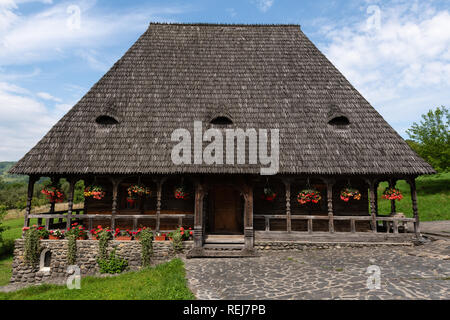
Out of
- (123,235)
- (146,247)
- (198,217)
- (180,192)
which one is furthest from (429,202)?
(123,235)

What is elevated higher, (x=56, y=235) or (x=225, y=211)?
(x=225, y=211)

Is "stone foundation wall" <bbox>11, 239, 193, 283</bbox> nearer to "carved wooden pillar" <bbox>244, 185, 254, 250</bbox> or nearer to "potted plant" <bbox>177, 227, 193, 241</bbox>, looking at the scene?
"potted plant" <bbox>177, 227, 193, 241</bbox>

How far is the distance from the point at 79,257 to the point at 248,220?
6913mm

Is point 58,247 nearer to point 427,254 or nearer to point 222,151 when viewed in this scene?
point 222,151

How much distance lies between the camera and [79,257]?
9.64 m

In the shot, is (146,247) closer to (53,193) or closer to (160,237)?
(160,237)

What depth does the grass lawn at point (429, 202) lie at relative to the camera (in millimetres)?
19828

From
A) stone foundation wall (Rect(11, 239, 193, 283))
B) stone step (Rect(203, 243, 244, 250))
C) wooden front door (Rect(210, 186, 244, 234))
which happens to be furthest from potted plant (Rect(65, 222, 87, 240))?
wooden front door (Rect(210, 186, 244, 234))

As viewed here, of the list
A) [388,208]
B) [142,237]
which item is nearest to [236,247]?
[142,237]

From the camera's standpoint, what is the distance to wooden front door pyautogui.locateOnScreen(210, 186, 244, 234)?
39.1 feet

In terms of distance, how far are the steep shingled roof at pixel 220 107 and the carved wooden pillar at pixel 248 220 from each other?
3.26ft

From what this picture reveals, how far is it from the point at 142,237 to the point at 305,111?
9.36 meters

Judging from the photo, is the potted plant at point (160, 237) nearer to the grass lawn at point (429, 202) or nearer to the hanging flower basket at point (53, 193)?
the hanging flower basket at point (53, 193)
